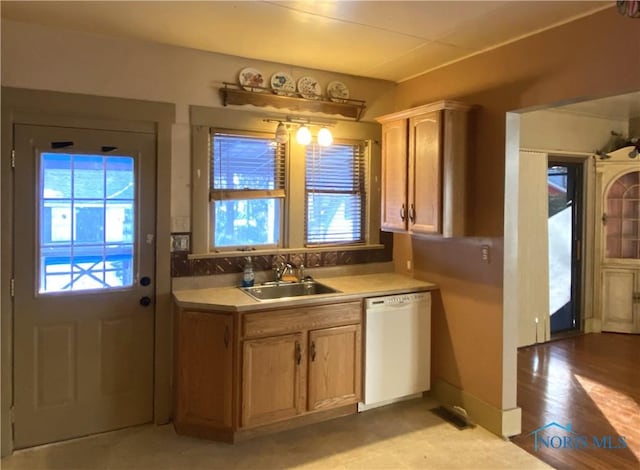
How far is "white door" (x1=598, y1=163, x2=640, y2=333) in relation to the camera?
17.2 ft

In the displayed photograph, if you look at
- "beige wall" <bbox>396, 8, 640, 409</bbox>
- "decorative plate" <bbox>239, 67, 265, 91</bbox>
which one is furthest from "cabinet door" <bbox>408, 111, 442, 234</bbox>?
"decorative plate" <bbox>239, 67, 265, 91</bbox>

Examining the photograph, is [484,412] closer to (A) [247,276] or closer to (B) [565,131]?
(A) [247,276]

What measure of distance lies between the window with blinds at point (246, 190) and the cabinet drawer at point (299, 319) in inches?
28.2

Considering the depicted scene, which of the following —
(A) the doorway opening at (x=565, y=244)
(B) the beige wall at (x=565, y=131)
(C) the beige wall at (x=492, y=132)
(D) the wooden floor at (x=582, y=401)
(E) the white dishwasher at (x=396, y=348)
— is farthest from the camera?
(A) the doorway opening at (x=565, y=244)

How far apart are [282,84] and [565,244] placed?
3.86m

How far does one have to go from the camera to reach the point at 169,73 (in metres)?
3.05

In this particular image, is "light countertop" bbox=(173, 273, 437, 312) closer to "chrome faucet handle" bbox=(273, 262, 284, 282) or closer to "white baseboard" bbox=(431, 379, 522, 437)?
"chrome faucet handle" bbox=(273, 262, 284, 282)

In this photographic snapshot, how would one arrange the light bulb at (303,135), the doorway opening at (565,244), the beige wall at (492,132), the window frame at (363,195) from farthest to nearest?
the doorway opening at (565,244), the window frame at (363,195), the light bulb at (303,135), the beige wall at (492,132)

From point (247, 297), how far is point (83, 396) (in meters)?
1.22

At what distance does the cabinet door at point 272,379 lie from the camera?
2828mm

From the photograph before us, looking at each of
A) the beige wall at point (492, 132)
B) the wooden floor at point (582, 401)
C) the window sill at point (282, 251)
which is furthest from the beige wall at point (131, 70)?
the wooden floor at point (582, 401)

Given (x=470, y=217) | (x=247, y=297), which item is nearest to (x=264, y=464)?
(x=247, y=297)

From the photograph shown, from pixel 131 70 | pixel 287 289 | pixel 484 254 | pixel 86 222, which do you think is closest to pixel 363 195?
pixel 287 289

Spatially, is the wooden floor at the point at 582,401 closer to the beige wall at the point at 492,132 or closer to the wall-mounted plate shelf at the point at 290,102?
the beige wall at the point at 492,132
